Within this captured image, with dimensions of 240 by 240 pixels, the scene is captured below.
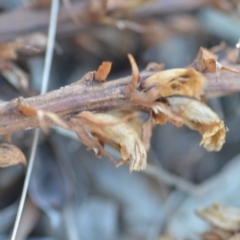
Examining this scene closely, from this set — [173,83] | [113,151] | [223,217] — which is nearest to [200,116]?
[173,83]

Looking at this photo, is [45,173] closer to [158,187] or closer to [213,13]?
[158,187]

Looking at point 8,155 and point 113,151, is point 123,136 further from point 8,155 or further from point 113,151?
point 113,151

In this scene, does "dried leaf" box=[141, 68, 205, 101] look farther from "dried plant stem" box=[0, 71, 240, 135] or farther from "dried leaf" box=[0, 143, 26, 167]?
"dried leaf" box=[0, 143, 26, 167]

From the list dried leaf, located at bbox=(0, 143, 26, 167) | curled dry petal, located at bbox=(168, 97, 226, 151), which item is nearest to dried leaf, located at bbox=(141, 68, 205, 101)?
curled dry petal, located at bbox=(168, 97, 226, 151)

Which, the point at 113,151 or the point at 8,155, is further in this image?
the point at 113,151

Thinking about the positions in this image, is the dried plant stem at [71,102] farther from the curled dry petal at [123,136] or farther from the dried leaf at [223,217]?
the dried leaf at [223,217]
